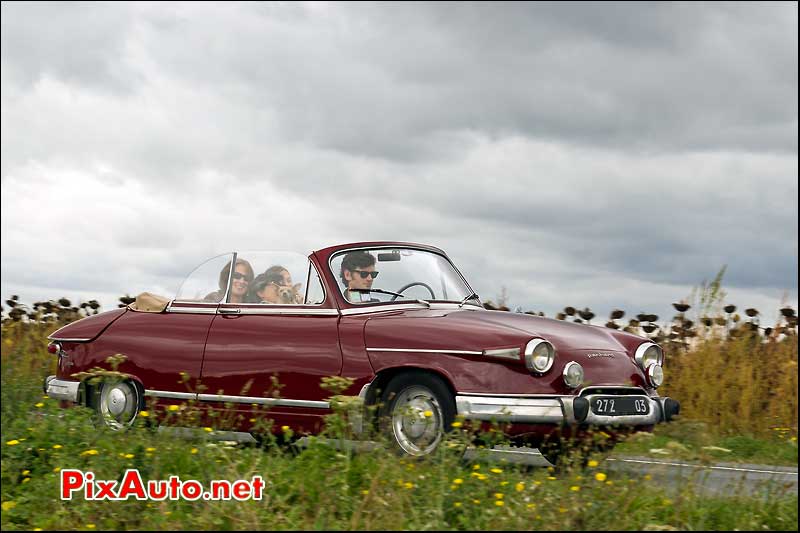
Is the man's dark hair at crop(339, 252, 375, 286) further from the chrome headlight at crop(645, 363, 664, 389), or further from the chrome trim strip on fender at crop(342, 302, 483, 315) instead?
the chrome headlight at crop(645, 363, 664, 389)

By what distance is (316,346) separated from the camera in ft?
27.0

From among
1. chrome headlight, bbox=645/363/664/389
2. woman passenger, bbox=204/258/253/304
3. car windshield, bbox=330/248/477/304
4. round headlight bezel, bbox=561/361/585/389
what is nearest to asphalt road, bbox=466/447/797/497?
round headlight bezel, bbox=561/361/585/389

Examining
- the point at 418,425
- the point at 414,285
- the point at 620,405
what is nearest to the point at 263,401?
the point at 418,425

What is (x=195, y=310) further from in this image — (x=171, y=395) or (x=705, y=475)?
(x=705, y=475)

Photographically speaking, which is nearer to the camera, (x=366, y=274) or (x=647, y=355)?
(x=647, y=355)

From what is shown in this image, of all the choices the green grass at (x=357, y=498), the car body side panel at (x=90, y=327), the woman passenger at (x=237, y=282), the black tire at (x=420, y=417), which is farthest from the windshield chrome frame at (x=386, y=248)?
the car body side panel at (x=90, y=327)

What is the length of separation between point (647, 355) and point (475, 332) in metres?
1.72

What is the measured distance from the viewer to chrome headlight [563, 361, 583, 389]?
7.46 m

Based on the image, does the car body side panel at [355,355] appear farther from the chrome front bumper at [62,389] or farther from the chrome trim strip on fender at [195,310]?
the chrome front bumper at [62,389]

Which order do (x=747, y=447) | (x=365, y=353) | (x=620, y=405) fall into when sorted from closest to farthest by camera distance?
(x=620, y=405)
(x=365, y=353)
(x=747, y=447)

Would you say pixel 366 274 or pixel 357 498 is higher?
pixel 366 274

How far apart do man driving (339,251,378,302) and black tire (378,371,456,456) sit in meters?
1.29

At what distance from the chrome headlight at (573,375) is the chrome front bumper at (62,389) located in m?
4.52

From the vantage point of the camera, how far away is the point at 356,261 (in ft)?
29.3
